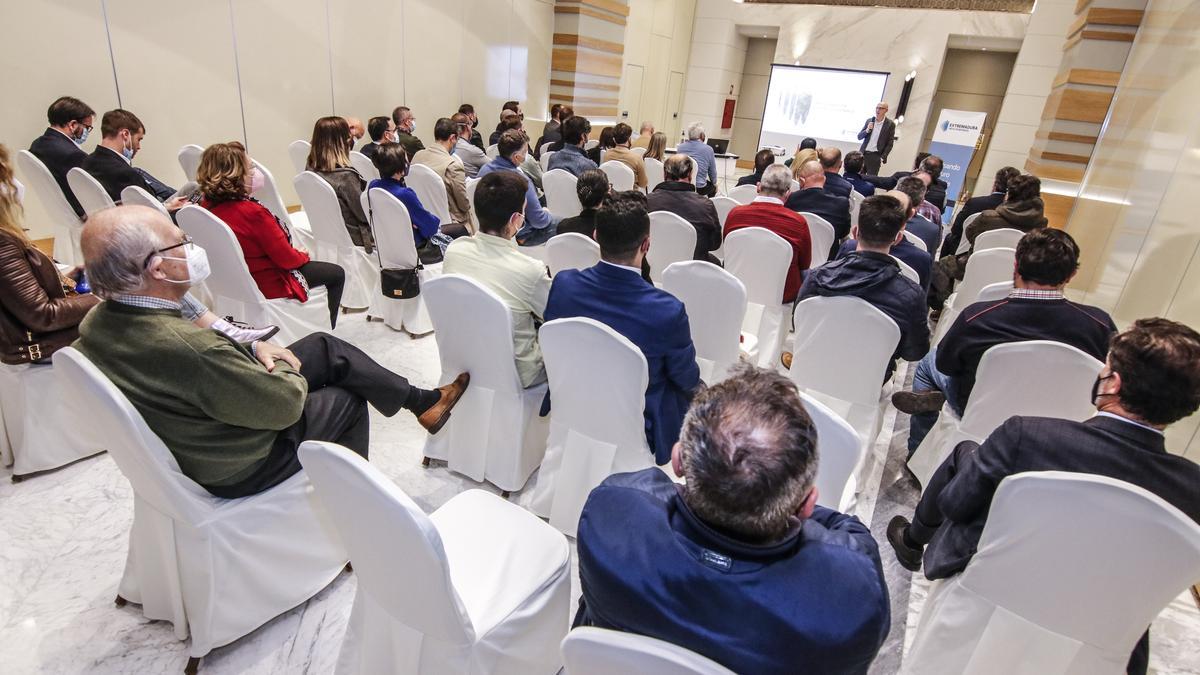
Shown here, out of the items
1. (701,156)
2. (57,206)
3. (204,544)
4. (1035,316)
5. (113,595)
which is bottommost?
(113,595)

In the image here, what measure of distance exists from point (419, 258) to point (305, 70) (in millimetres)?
4402

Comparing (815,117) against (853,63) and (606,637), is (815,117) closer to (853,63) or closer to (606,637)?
(853,63)

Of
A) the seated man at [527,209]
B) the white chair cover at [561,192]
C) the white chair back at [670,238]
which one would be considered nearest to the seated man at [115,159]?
the seated man at [527,209]

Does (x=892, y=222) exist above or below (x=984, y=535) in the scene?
above

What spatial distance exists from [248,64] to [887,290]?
267 inches

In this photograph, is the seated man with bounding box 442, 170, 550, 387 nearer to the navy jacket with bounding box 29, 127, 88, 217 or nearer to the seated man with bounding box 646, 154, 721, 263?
the seated man with bounding box 646, 154, 721, 263

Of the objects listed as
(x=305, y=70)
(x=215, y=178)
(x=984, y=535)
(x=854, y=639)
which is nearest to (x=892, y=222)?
(x=984, y=535)

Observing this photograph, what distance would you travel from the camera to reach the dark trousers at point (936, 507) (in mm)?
1583

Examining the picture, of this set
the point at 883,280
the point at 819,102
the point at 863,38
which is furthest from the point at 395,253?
the point at 863,38

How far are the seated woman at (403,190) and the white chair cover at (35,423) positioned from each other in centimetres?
195

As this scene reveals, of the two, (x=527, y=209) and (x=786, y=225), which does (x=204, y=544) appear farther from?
(x=786, y=225)

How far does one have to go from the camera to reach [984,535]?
1555 mm

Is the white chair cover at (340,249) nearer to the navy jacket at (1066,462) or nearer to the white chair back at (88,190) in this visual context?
the white chair back at (88,190)

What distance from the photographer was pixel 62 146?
13.3 ft
